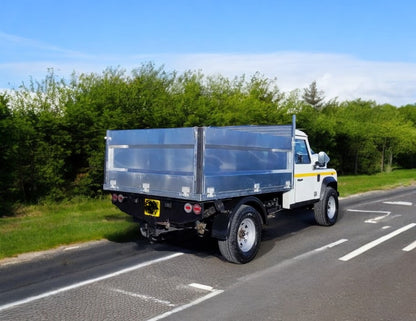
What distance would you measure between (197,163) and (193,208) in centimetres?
70

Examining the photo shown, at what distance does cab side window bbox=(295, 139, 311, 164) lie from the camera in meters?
8.95

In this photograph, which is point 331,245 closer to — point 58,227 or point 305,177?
point 305,177

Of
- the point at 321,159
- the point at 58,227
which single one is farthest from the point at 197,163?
the point at 58,227

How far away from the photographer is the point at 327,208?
33.4ft

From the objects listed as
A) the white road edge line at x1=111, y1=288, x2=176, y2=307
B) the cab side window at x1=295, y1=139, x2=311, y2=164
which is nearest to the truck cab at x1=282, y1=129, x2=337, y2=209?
the cab side window at x1=295, y1=139, x2=311, y2=164

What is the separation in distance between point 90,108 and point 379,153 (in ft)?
106

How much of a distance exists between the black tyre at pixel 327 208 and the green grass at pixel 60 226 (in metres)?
4.24

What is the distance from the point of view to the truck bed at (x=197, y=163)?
20.6 ft

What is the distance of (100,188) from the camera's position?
14398 mm

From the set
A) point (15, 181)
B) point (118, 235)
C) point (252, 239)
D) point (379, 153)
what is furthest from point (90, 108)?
point (379, 153)

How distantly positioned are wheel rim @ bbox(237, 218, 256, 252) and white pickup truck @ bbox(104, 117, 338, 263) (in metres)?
0.02

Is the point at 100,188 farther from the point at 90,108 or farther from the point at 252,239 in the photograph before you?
the point at 252,239

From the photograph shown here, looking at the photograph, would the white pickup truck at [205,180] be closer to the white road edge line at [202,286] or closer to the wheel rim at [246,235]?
the wheel rim at [246,235]

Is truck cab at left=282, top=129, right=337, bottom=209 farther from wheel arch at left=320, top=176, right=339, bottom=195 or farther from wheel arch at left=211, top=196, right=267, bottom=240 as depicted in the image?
wheel arch at left=211, top=196, right=267, bottom=240
